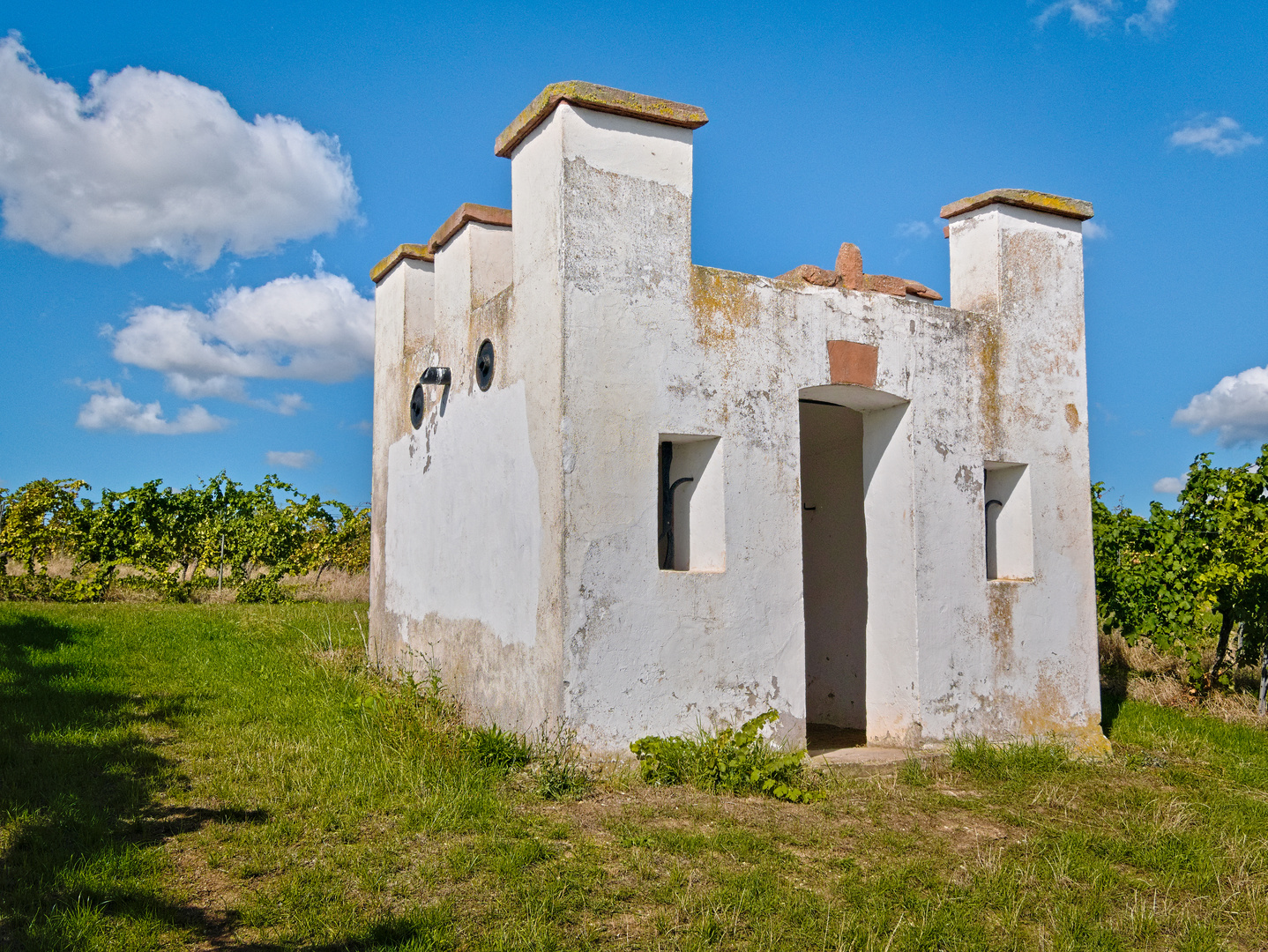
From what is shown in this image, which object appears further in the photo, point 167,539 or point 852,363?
point 167,539

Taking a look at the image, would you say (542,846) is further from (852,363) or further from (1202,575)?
(1202,575)

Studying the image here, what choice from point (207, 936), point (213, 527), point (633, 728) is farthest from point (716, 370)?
point (213, 527)

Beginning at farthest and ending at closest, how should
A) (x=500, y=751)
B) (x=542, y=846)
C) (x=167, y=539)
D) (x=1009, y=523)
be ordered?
(x=167, y=539) < (x=1009, y=523) < (x=500, y=751) < (x=542, y=846)

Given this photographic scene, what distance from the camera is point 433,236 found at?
7949mm

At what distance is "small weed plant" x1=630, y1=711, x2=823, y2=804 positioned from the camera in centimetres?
544

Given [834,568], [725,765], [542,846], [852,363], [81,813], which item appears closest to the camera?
[542,846]

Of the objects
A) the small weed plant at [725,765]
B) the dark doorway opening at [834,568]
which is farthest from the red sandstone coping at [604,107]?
the small weed plant at [725,765]

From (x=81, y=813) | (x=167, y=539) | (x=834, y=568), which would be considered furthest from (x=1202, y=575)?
(x=167, y=539)

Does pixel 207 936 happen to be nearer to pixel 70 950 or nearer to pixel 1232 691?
pixel 70 950

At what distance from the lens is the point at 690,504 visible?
618cm

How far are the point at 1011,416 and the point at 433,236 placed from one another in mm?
4788

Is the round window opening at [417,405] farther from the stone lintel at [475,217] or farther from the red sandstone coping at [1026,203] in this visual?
the red sandstone coping at [1026,203]

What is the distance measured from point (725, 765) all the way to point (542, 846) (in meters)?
1.38

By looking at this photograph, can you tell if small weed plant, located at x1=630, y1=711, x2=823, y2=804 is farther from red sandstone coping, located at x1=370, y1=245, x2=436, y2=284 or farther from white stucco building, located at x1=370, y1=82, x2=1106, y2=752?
red sandstone coping, located at x1=370, y1=245, x2=436, y2=284
